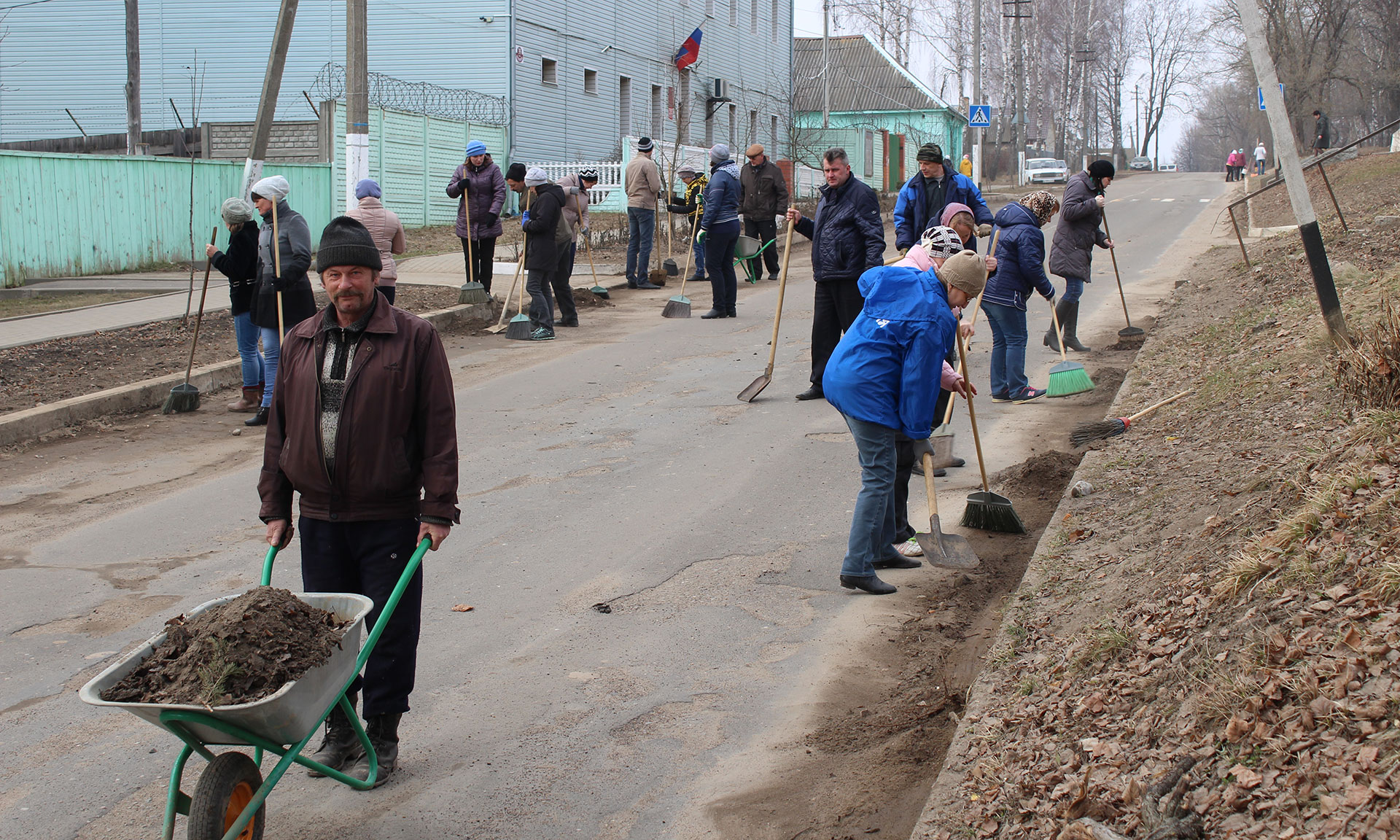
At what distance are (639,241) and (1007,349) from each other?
9.28 m

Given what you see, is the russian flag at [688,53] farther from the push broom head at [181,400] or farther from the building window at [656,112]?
the push broom head at [181,400]

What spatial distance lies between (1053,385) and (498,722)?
6477 mm

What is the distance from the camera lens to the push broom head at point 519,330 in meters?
13.7

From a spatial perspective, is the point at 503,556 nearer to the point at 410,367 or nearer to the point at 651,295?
the point at 410,367

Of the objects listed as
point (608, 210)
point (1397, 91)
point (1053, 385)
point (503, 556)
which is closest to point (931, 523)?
point (503, 556)

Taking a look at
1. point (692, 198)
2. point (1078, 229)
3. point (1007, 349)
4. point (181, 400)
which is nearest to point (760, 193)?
point (692, 198)

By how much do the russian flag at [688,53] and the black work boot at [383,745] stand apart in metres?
33.8

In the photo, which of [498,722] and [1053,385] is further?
[1053,385]

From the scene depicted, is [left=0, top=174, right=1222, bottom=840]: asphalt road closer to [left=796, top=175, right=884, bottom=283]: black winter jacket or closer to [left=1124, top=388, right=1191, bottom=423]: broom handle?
[left=1124, top=388, right=1191, bottom=423]: broom handle

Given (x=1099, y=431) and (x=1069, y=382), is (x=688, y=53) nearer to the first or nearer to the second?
(x=1069, y=382)

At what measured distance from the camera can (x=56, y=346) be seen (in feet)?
39.1

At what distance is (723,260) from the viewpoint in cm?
1441

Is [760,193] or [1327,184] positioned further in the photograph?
[760,193]

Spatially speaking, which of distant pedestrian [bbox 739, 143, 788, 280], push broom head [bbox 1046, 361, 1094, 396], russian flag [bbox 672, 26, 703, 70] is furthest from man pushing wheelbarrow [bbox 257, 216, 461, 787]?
russian flag [bbox 672, 26, 703, 70]
